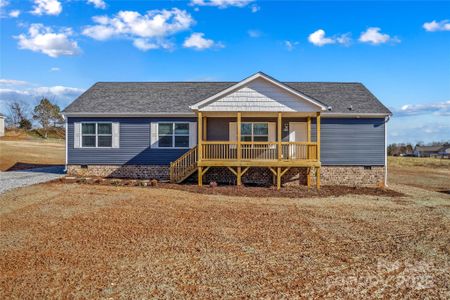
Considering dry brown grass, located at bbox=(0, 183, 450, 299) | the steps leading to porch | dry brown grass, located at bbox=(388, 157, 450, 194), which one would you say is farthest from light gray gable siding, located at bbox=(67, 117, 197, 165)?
dry brown grass, located at bbox=(388, 157, 450, 194)

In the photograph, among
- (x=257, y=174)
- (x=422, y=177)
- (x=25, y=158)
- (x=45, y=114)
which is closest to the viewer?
(x=257, y=174)

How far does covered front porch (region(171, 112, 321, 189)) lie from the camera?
15781 mm

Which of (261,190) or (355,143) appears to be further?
(355,143)

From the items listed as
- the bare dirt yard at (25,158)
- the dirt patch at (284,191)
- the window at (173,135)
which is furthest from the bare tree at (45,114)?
the dirt patch at (284,191)

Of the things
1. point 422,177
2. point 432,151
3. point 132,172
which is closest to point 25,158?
point 132,172

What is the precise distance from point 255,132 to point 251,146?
951 mm

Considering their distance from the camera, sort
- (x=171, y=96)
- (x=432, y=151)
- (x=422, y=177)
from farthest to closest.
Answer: (x=432, y=151)
(x=422, y=177)
(x=171, y=96)

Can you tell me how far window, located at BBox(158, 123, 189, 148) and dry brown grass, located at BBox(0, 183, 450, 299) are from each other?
5.97 metres

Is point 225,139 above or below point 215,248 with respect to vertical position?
above

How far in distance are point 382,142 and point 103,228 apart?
46.2ft

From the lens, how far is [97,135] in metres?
18.0

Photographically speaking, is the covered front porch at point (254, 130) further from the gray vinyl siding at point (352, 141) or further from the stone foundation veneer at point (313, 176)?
the gray vinyl siding at point (352, 141)

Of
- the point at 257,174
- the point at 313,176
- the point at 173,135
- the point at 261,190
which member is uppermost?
the point at 173,135

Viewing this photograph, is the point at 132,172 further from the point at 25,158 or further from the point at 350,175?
the point at 25,158
